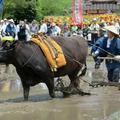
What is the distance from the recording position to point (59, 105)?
11.1 m

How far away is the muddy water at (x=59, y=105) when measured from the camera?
9.77m

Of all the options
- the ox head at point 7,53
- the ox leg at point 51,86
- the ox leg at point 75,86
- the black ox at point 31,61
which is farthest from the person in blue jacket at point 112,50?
the ox head at point 7,53

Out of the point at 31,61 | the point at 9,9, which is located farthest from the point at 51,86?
the point at 9,9

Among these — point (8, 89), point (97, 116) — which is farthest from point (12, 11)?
point (97, 116)

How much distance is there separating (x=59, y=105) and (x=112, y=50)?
223cm

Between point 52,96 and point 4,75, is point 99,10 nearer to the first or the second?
point 4,75

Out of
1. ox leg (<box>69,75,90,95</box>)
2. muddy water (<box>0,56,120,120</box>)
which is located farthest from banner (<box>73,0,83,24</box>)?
ox leg (<box>69,75,90,95</box>)

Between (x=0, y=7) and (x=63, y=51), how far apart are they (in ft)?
23.7

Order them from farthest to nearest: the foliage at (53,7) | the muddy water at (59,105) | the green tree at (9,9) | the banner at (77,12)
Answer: the foliage at (53,7)
the green tree at (9,9)
the banner at (77,12)
the muddy water at (59,105)

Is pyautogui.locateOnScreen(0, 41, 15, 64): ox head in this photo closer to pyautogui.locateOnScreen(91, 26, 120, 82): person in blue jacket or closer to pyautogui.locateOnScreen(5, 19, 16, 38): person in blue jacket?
pyautogui.locateOnScreen(91, 26, 120, 82): person in blue jacket

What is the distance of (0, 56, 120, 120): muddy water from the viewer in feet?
32.1

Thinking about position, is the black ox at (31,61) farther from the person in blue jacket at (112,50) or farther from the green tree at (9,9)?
the green tree at (9,9)

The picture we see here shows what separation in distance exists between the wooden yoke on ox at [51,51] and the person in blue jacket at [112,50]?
1.33 metres

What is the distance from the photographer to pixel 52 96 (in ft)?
39.0
